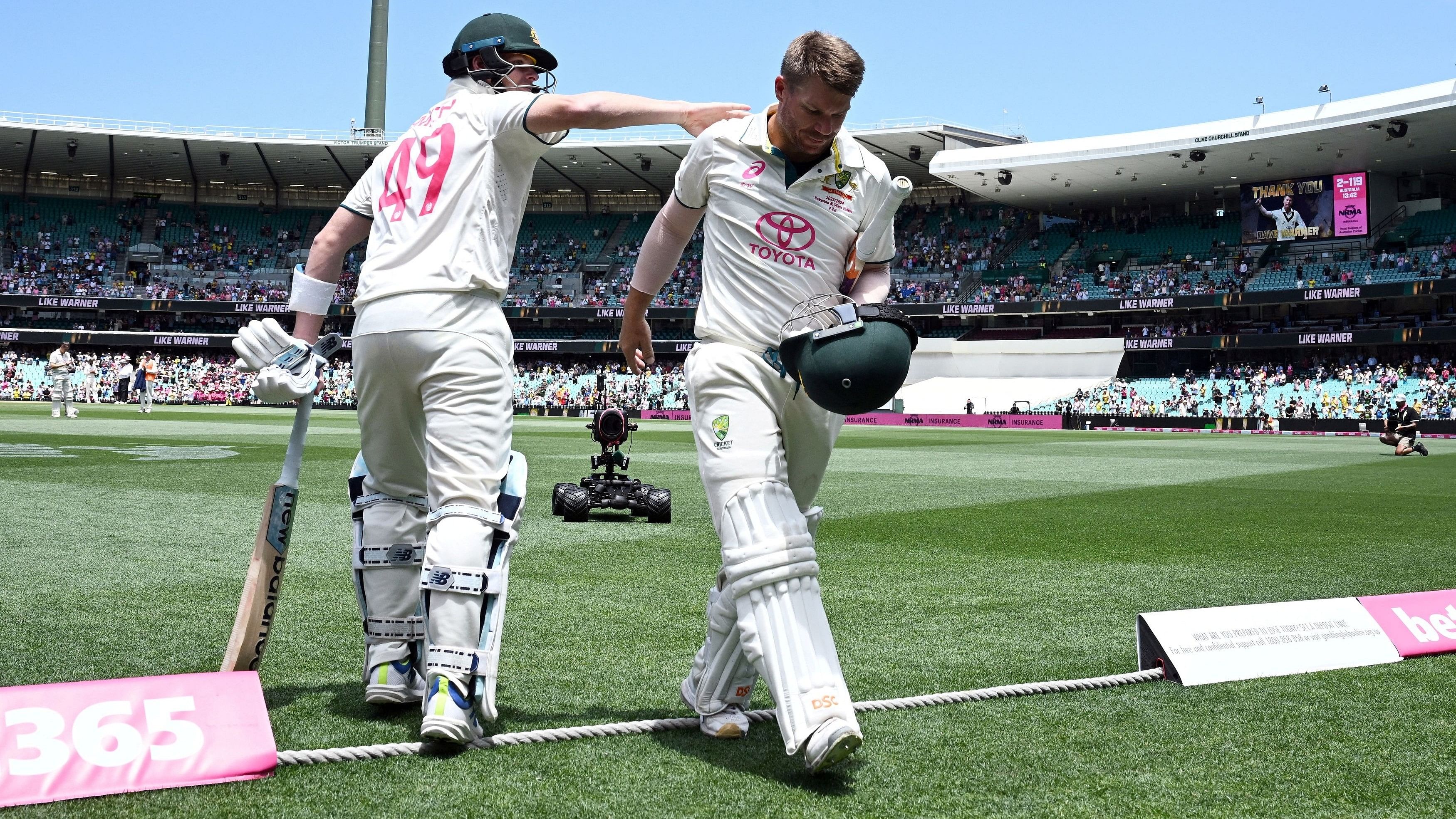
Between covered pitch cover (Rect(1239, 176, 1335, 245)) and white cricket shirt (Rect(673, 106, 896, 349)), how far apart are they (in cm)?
5477

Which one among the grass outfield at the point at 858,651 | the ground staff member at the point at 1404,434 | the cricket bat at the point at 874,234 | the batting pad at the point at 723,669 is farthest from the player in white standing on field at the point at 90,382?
the cricket bat at the point at 874,234

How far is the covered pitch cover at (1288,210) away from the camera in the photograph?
167 feet

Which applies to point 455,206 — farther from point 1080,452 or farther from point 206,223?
point 206,223

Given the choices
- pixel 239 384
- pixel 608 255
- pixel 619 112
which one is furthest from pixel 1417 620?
pixel 608 255

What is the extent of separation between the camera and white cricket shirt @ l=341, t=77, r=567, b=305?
3.66 meters

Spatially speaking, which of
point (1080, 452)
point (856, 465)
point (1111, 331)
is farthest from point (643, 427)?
point (1111, 331)

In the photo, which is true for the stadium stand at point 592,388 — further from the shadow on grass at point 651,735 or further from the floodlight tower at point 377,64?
the shadow on grass at point 651,735

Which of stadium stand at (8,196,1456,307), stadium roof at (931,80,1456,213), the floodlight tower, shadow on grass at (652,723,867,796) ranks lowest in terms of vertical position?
shadow on grass at (652,723,867,796)

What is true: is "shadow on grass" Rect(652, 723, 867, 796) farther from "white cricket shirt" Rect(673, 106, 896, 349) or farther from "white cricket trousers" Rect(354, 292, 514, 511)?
"white cricket shirt" Rect(673, 106, 896, 349)

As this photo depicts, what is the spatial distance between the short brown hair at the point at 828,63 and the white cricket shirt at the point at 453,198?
90 centimetres

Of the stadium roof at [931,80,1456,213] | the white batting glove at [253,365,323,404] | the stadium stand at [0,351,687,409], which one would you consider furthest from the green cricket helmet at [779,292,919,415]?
the stadium stand at [0,351,687,409]

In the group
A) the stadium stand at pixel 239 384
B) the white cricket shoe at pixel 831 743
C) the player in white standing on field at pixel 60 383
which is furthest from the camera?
the stadium stand at pixel 239 384

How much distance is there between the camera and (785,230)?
11.6 feet

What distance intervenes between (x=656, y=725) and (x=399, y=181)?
203 centimetres
